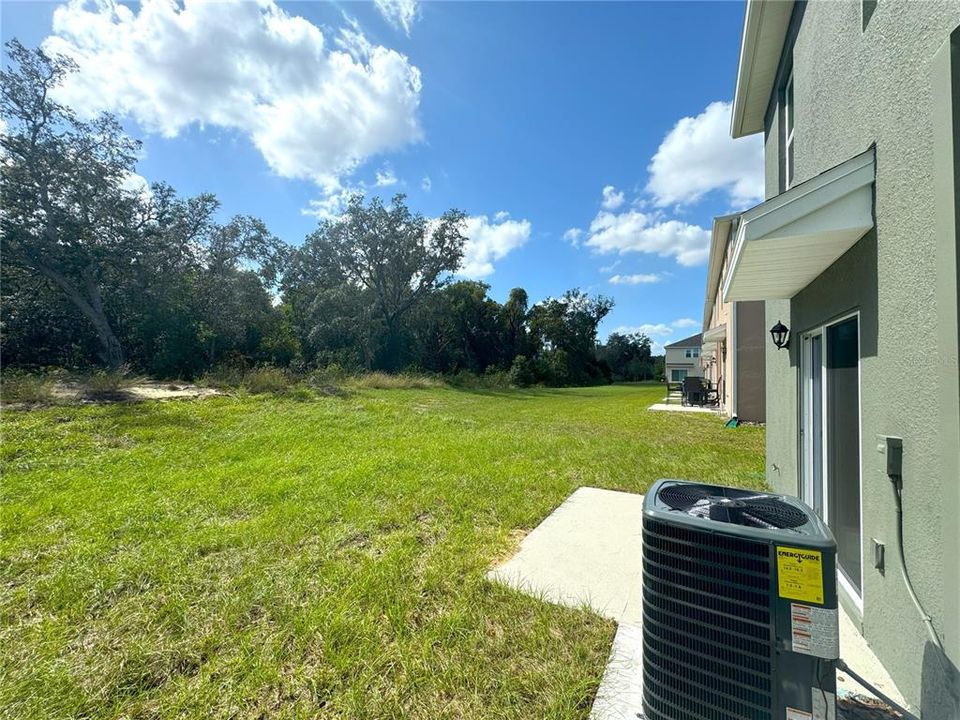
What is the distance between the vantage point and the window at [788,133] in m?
4.03

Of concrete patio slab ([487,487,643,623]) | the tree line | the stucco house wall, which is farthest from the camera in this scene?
the tree line

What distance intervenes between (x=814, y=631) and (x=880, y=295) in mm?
1632

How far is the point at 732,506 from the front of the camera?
1.54m

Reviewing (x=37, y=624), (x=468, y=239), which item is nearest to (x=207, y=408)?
(x=37, y=624)

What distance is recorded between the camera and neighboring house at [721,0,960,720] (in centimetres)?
142

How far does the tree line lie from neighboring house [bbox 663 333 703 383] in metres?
13.0

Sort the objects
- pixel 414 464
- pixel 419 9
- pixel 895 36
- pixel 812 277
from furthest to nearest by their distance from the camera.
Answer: pixel 419 9, pixel 414 464, pixel 812 277, pixel 895 36

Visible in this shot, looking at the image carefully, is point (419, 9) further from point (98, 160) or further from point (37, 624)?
point (98, 160)

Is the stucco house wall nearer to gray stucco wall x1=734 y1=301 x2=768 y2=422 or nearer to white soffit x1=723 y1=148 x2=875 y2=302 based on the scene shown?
gray stucco wall x1=734 y1=301 x2=768 y2=422

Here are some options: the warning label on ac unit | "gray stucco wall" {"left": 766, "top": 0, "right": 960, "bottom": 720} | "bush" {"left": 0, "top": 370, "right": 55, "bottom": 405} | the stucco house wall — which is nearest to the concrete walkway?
"gray stucco wall" {"left": 766, "top": 0, "right": 960, "bottom": 720}

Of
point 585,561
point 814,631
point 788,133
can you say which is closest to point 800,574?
point 814,631

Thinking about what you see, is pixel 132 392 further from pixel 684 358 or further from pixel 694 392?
pixel 684 358

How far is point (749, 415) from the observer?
10.6 metres

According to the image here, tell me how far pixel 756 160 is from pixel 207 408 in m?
12.0
